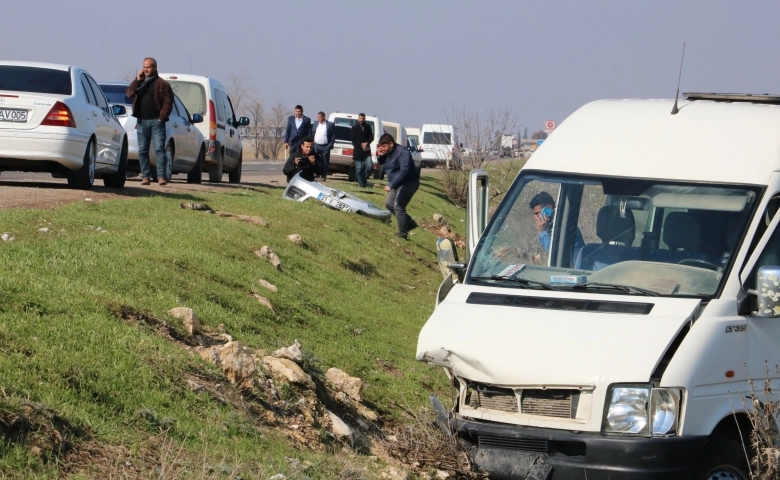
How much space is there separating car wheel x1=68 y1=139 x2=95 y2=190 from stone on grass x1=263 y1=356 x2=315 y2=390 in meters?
7.43

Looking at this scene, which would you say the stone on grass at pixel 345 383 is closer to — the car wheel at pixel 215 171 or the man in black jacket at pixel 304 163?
the man in black jacket at pixel 304 163

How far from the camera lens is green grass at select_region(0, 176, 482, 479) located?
5.63m

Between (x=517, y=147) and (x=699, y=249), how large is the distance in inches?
1306

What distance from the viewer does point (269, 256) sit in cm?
1245

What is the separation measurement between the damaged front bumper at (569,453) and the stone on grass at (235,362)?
165 centimetres

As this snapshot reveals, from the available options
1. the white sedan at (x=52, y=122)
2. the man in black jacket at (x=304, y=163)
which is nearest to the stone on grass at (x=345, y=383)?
the white sedan at (x=52, y=122)

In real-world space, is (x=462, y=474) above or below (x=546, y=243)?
below

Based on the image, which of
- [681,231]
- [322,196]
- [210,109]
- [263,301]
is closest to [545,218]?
[681,231]

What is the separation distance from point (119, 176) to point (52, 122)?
7.71 ft

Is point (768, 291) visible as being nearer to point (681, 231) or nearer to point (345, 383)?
point (681, 231)

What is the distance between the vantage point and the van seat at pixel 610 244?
21.7ft

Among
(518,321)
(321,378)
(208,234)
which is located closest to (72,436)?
(518,321)

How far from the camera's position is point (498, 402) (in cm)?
597

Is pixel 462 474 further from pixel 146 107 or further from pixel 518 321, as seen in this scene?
pixel 146 107
